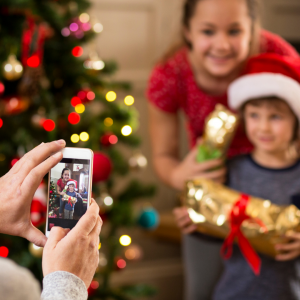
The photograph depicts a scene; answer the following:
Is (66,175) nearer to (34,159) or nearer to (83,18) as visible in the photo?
(34,159)

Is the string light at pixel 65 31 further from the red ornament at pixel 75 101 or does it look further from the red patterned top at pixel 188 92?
the red patterned top at pixel 188 92

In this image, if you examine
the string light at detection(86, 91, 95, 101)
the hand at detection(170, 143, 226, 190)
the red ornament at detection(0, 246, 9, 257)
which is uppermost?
the string light at detection(86, 91, 95, 101)

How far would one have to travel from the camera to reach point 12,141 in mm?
1359

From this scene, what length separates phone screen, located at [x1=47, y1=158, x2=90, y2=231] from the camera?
0.66 metres

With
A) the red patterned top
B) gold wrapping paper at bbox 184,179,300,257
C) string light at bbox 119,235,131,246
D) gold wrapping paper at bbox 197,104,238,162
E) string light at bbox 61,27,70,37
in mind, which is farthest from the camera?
string light at bbox 119,235,131,246

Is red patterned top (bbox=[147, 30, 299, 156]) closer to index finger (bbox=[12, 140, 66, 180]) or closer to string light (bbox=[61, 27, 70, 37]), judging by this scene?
string light (bbox=[61, 27, 70, 37])

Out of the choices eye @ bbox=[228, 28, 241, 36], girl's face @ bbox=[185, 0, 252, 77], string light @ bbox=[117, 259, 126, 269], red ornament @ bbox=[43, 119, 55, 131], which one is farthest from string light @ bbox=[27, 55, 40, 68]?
string light @ bbox=[117, 259, 126, 269]

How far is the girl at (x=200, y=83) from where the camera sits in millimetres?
1228

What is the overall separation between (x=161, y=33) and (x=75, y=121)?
1148 mm

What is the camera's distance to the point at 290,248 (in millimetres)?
1068

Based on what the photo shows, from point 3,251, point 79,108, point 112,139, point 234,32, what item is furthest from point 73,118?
point 234,32

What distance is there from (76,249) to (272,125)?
2.36 feet

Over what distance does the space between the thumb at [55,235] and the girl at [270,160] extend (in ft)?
2.13

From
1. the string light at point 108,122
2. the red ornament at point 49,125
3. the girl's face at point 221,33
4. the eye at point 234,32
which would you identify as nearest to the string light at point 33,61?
the red ornament at point 49,125
